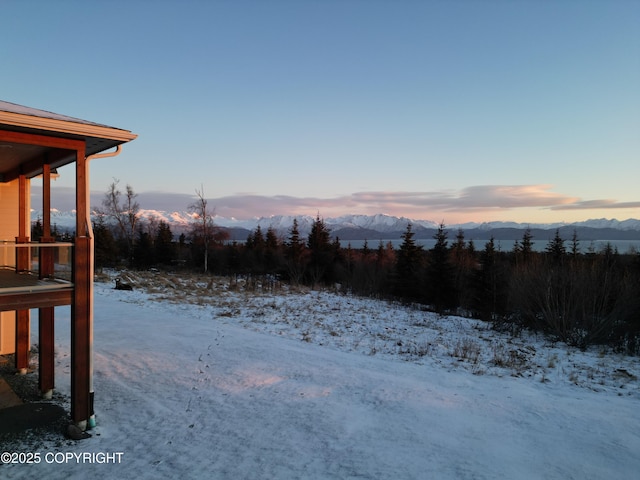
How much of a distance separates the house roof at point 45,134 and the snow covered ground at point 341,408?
3.64m

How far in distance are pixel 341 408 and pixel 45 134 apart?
5350 mm

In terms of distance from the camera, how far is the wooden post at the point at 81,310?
467cm

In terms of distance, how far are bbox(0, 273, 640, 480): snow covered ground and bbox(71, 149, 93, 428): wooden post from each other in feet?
1.62

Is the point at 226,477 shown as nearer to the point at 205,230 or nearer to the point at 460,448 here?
the point at 460,448

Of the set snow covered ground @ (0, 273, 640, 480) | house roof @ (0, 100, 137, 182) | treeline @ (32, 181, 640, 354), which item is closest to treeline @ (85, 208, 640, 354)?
treeline @ (32, 181, 640, 354)

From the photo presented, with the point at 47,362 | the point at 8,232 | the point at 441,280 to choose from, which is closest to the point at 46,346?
the point at 47,362

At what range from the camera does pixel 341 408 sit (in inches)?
221

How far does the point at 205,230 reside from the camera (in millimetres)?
35969

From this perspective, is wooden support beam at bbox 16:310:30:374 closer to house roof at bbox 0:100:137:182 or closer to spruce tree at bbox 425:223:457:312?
house roof at bbox 0:100:137:182

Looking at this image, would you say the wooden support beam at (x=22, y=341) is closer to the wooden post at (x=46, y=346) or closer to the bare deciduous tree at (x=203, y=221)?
the wooden post at (x=46, y=346)

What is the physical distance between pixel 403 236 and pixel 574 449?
23332 millimetres

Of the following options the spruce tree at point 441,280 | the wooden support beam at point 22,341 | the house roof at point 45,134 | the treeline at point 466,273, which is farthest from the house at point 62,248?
the spruce tree at point 441,280

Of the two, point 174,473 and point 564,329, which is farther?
point 564,329

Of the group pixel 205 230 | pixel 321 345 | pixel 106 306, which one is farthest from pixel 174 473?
pixel 205 230
